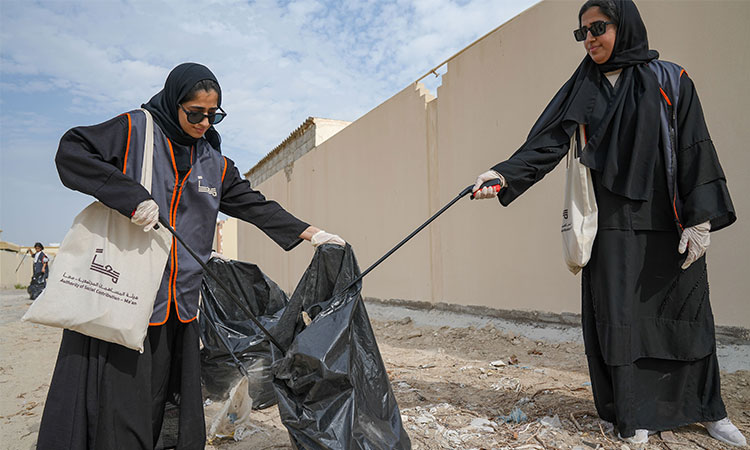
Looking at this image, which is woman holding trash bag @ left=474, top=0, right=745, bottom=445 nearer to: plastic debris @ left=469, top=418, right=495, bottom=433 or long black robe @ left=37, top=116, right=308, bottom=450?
plastic debris @ left=469, top=418, right=495, bottom=433

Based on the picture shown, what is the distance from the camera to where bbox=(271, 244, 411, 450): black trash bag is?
182 cm

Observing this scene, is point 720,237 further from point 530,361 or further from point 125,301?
point 125,301

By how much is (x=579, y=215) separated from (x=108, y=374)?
2.04 meters

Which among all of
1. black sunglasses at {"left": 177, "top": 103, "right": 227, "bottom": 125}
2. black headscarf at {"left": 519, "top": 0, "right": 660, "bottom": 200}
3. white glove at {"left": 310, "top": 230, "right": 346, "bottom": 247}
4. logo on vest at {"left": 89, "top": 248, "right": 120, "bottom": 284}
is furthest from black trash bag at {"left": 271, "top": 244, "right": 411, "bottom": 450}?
black headscarf at {"left": 519, "top": 0, "right": 660, "bottom": 200}

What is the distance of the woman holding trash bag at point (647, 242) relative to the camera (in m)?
2.16

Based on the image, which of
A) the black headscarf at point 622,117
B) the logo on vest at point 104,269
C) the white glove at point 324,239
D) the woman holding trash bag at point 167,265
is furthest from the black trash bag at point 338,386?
the black headscarf at point 622,117

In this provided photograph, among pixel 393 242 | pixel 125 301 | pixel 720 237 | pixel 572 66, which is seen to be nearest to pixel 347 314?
pixel 125 301

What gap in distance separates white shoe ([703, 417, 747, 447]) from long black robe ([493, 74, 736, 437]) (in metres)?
0.04

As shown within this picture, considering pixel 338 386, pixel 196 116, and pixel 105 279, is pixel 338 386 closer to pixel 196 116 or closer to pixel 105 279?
pixel 105 279

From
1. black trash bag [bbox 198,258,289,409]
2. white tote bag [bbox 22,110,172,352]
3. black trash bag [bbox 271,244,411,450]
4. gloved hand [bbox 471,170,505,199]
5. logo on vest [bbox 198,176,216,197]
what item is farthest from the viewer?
black trash bag [bbox 198,258,289,409]

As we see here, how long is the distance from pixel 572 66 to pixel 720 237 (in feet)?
5.89

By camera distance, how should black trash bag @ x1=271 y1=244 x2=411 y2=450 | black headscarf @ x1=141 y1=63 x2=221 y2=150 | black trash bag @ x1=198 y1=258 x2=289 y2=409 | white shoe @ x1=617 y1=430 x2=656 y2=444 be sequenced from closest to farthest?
black trash bag @ x1=271 y1=244 x2=411 y2=450, black headscarf @ x1=141 y1=63 x2=221 y2=150, white shoe @ x1=617 y1=430 x2=656 y2=444, black trash bag @ x1=198 y1=258 x2=289 y2=409

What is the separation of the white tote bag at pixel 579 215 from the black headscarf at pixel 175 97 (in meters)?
1.62

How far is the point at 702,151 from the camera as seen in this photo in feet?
7.02
